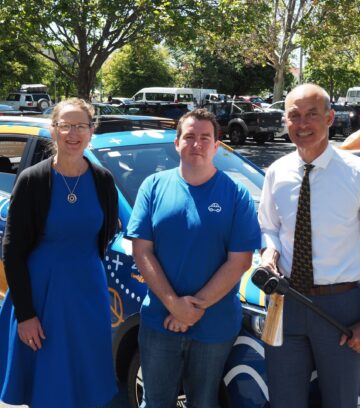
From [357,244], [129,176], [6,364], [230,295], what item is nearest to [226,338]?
[230,295]

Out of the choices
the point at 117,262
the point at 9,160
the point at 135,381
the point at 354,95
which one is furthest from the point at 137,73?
the point at 135,381

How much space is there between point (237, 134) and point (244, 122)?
0.57m

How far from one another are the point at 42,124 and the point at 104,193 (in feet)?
5.52

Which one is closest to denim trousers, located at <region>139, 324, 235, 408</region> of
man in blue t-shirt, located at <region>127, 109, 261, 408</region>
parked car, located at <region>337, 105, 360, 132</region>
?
man in blue t-shirt, located at <region>127, 109, 261, 408</region>

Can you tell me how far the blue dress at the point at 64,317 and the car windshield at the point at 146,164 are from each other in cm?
78

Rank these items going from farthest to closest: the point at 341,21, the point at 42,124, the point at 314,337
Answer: the point at 341,21
the point at 42,124
the point at 314,337

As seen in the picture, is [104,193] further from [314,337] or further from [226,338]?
[314,337]

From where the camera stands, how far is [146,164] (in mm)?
3719

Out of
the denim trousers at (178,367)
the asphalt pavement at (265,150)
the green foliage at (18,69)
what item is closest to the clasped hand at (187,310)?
the denim trousers at (178,367)

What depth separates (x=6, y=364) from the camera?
254 cm

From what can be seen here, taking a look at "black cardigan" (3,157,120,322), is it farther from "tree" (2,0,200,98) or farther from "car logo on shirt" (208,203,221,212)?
"tree" (2,0,200,98)

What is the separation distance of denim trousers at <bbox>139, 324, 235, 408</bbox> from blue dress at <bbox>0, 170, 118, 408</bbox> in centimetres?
28

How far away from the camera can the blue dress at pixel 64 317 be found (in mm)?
2430

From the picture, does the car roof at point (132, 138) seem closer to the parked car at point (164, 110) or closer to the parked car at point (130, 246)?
the parked car at point (130, 246)
